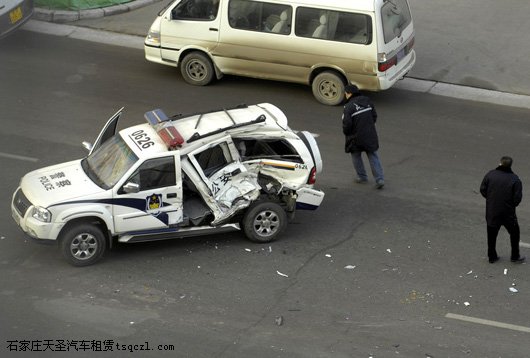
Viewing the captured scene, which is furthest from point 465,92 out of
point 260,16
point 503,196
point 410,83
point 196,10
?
point 503,196

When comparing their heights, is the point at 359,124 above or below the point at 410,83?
above

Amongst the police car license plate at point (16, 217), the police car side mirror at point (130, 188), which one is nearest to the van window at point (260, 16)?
the police car side mirror at point (130, 188)

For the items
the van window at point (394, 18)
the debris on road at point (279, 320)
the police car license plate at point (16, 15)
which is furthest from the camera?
the police car license plate at point (16, 15)

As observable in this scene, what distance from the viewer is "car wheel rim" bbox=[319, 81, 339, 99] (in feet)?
54.7

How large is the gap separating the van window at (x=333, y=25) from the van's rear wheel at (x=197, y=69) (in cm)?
186

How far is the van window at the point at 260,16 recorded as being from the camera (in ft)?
54.6

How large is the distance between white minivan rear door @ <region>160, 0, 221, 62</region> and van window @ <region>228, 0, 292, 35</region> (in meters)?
0.32

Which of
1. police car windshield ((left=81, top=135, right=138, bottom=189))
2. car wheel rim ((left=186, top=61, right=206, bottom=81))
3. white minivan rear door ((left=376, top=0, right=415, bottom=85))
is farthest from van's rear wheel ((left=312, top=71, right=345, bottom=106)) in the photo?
police car windshield ((left=81, top=135, right=138, bottom=189))

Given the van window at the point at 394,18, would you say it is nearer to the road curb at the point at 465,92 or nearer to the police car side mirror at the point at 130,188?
the road curb at the point at 465,92

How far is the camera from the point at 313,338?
33.2 ft

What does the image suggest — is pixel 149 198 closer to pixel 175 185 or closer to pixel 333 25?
pixel 175 185

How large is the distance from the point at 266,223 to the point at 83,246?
7.64 ft

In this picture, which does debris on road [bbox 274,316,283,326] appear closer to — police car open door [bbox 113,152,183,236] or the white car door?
the white car door

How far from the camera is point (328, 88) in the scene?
16734 millimetres
